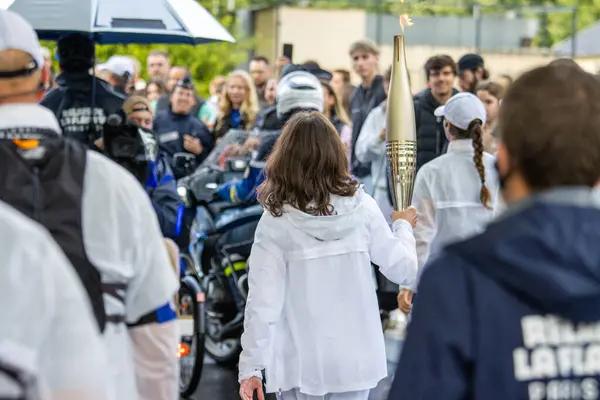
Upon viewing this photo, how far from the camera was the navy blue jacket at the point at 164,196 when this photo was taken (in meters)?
6.61

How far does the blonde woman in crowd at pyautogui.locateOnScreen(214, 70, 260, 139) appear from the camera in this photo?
44.3 feet

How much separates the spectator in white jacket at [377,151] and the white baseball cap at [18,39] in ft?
23.2

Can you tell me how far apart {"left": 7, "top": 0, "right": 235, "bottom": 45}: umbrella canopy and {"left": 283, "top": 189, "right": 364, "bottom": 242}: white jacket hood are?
2.41 meters

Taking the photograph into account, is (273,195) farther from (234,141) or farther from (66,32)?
(234,141)

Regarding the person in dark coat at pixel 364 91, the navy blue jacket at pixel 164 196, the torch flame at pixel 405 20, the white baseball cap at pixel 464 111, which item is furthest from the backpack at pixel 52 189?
the person in dark coat at pixel 364 91

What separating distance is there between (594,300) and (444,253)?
34 cm

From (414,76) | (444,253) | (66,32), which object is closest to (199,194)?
(66,32)

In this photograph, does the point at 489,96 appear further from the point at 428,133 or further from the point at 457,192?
the point at 457,192

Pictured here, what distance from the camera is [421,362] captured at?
115 inches

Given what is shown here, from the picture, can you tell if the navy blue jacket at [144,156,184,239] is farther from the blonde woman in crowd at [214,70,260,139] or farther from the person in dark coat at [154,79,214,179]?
the blonde woman in crowd at [214,70,260,139]

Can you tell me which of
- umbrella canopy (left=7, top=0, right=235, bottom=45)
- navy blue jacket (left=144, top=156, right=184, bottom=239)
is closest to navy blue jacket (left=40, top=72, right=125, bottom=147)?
umbrella canopy (left=7, top=0, right=235, bottom=45)

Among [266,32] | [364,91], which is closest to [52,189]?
[364,91]

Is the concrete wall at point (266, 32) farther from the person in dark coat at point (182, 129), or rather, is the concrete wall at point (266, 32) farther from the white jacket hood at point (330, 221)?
the white jacket hood at point (330, 221)

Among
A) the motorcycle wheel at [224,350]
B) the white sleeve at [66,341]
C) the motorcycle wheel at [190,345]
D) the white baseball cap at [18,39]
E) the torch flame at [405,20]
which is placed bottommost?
the motorcycle wheel at [224,350]
